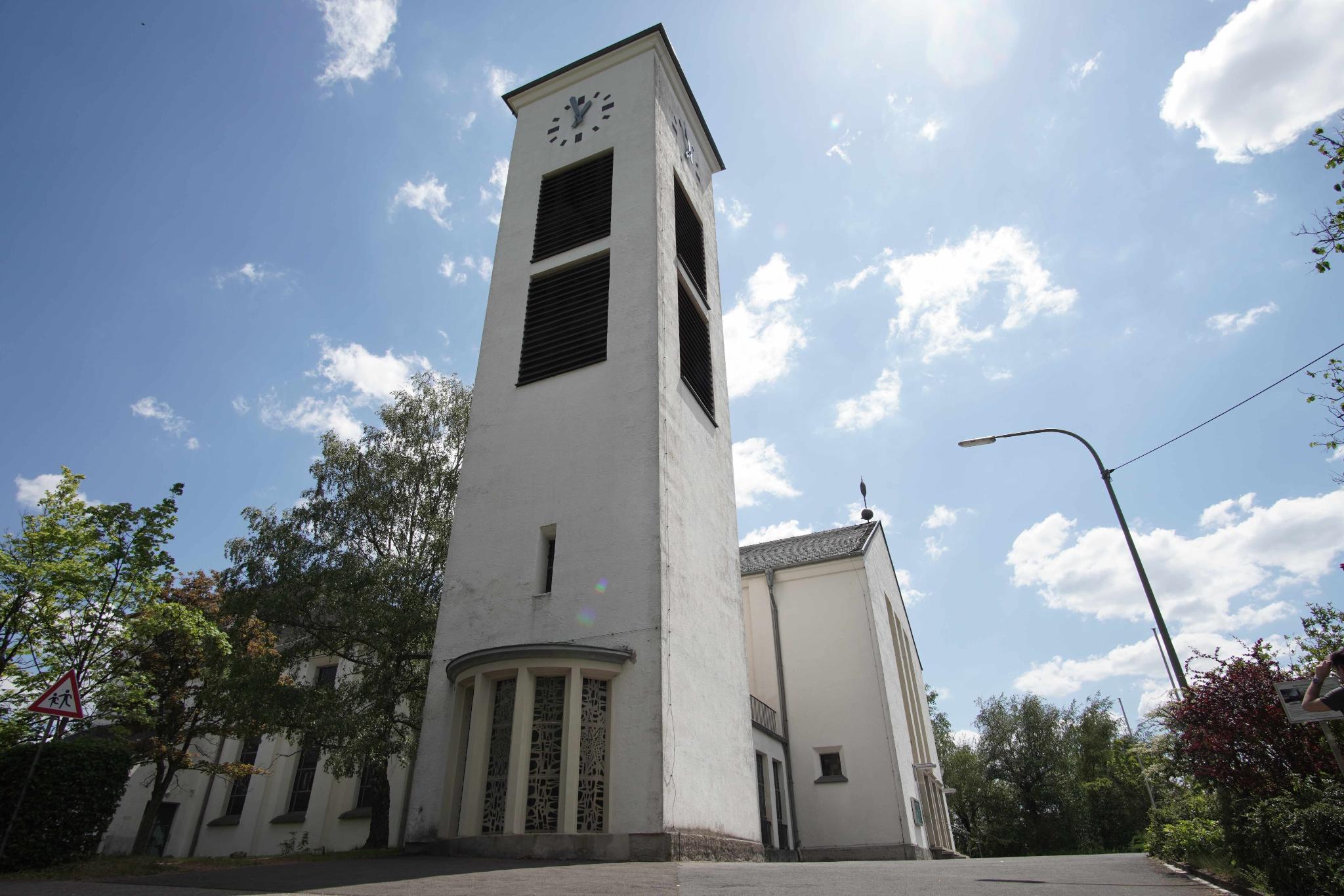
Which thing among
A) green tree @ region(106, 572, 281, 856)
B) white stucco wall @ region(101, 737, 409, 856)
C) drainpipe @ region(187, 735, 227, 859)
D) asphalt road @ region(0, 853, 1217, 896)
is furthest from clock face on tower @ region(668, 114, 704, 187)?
drainpipe @ region(187, 735, 227, 859)

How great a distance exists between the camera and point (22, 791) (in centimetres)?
994

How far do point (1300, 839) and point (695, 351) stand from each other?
45.1 ft

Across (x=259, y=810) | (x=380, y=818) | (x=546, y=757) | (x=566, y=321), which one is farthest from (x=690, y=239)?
(x=259, y=810)

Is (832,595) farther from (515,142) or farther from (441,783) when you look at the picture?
(515,142)

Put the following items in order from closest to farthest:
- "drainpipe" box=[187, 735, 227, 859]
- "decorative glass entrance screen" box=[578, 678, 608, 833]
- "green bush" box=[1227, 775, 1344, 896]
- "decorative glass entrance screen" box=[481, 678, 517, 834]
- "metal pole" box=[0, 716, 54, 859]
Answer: "green bush" box=[1227, 775, 1344, 896] < "metal pole" box=[0, 716, 54, 859] < "decorative glass entrance screen" box=[578, 678, 608, 833] < "decorative glass entrance screen" box=[481, 678, 517, 834] < "drainpipe" box=[187, 735, 227, 859]

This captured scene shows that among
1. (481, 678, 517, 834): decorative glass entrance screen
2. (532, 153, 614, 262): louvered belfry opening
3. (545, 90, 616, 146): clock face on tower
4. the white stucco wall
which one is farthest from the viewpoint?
the white stucco wall

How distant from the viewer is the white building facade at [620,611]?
10.8 m

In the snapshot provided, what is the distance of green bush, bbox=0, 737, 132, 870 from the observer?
1005cm

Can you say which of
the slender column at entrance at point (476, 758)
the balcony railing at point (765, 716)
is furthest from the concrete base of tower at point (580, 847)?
the balcony railing at point (765, 716)

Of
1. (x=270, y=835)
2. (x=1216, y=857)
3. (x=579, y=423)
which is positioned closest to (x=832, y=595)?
(x=579, y=423)

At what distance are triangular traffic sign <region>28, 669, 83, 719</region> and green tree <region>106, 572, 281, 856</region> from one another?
361cm

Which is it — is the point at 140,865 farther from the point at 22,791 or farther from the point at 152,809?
the point at 152,809

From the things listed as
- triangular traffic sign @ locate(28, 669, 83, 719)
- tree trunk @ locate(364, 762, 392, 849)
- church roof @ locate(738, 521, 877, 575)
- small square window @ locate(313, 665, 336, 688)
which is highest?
church roof @ locate(738, 521, 877, 575)

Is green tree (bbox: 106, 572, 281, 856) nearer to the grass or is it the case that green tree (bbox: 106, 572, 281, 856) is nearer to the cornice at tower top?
the grass
